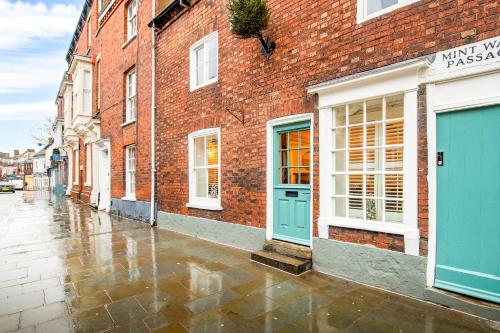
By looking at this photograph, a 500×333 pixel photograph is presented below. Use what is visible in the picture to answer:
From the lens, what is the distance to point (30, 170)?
71750 mm

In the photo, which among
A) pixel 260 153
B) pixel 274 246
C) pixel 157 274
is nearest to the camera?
pixel 157 274

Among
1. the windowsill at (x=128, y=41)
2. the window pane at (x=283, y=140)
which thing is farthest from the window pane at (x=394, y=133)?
the windowsill at (x=128, y=41)

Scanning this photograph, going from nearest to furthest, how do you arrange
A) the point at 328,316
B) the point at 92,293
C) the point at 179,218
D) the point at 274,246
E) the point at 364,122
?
the point at 328,316
the point at 92,293
the point at 364,122
the point at 274,246
the point at 179,218

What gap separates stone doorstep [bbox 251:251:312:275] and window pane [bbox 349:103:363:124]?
2.57 m

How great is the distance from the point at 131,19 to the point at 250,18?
28.7 feet

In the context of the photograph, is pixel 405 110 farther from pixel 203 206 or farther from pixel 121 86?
pixel 121 86

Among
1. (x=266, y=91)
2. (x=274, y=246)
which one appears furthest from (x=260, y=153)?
(x=274, y=246)

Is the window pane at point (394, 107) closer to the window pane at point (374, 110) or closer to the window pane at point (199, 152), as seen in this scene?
the window pane at point (374, 110)

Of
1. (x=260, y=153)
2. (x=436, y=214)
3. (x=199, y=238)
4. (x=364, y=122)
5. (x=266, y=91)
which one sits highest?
(x=266, y=91)

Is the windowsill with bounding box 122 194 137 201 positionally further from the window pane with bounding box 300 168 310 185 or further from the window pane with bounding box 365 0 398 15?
the window pane with bounding box 365 0 398 15

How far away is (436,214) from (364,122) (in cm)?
169

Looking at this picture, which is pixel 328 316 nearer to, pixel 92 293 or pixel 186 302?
pixel 186 302

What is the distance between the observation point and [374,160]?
4.59m

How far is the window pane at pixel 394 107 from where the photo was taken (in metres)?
4.29
